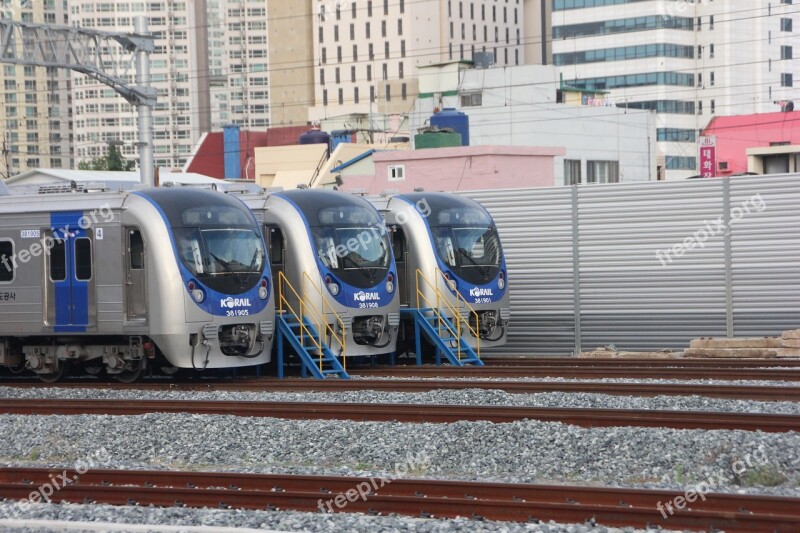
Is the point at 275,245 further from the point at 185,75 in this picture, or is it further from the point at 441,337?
the point at 185,75

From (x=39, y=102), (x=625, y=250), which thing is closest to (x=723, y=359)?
(x=625, y=250)

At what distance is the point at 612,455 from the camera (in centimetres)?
1072

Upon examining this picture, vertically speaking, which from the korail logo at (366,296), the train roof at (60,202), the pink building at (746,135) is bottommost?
the korail logo at (366,296)

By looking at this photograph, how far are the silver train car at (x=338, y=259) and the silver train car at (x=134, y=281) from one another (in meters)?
0.95

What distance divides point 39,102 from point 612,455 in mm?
155609

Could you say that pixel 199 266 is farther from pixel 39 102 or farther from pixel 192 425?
pixel 39 102

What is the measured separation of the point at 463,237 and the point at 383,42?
10364cm

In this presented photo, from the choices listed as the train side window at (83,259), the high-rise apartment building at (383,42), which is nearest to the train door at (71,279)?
the train side window at (83,259)

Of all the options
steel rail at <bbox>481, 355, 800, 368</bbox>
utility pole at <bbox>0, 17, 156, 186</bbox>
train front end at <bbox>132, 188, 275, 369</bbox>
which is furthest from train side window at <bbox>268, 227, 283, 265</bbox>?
utility pole at <bbox>0, 17, 156, 186</bbox>

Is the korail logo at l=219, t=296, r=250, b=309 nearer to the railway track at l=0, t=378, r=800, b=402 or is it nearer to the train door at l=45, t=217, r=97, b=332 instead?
the railway track at l=0, t=378, r=800, b=402

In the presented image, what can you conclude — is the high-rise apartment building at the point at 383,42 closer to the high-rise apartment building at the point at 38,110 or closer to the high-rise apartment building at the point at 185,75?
the high-rise apartment building at the point at 185,75

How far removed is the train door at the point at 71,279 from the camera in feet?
59.0

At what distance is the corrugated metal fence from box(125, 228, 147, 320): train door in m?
8.45

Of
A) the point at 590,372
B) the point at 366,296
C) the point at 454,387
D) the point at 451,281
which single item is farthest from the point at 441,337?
the point at 454,387
